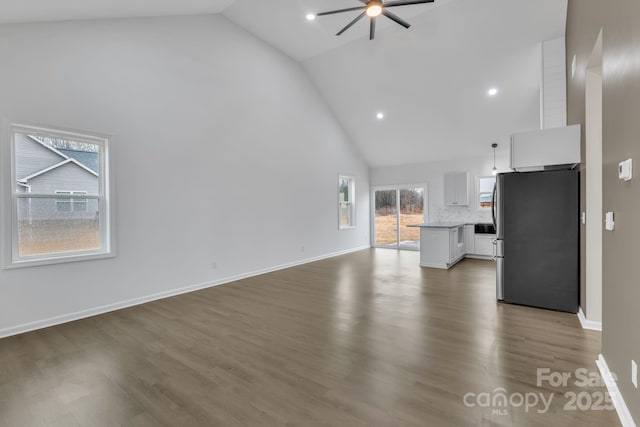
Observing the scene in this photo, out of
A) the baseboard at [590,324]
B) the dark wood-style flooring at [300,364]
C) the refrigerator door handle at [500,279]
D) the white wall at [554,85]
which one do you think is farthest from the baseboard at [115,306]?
the white wall at [554,85]

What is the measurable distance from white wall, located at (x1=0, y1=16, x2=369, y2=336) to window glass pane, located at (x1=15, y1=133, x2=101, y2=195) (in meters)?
0.24

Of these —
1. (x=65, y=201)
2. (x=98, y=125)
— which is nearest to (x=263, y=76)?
(x=98, y=125)

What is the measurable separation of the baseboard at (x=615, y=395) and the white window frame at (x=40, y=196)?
4.98 metres

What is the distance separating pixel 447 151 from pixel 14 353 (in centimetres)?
881

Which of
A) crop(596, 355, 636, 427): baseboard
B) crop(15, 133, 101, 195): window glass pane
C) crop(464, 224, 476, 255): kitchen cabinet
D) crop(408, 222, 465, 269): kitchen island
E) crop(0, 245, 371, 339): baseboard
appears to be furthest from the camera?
crop(464, 224, 476, 255): kitchen cabinet

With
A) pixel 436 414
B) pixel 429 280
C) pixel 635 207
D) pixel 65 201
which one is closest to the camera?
pixel 635 207

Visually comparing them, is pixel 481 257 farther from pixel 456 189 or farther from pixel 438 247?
pixel 438 247

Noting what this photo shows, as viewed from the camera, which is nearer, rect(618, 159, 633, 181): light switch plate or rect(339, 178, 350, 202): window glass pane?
rect(618, 159, 633, 181): light switch plate

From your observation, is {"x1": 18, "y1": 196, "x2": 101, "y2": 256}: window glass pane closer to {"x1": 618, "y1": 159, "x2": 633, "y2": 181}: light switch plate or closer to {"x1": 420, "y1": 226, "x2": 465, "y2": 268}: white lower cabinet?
{"x1": 618, "y1": 159, "x2": 633, "y2": 181}: light switch plate

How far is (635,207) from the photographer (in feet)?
5.08

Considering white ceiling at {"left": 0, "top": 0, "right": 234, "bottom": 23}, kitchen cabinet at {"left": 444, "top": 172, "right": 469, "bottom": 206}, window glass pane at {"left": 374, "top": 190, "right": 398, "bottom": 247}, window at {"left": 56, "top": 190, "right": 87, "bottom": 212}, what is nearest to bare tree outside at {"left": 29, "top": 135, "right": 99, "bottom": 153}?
window at {"left": 56, "top": 190, "right": 87, "bottom": 212}

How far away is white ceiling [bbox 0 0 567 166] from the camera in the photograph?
4.56 metres

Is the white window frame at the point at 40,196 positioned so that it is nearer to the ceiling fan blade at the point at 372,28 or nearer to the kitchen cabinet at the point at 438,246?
the ceiling fan blade at the point at 372,28

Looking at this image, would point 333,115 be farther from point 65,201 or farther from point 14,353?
point 14,353
